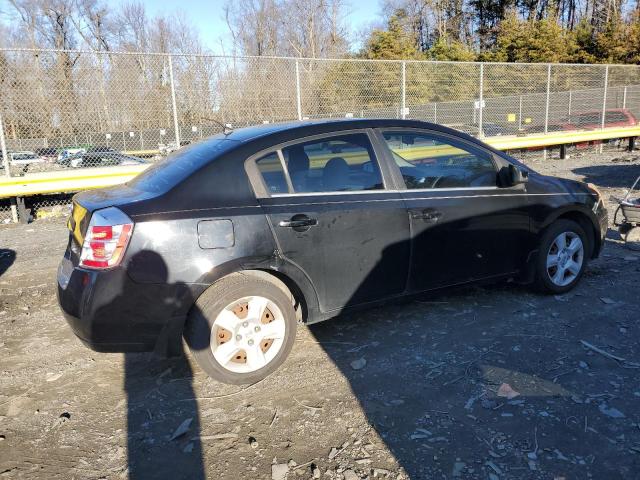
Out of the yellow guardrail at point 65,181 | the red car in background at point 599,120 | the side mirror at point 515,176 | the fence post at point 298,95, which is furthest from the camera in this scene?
the red car in background at point 599,120

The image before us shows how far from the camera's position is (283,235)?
3.41 m

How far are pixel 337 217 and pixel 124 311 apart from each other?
1.52 metres

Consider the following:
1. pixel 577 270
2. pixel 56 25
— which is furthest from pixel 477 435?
pixel 56 25

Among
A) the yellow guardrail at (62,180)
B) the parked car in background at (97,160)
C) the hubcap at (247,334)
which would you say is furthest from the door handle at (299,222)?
the parked car in background at (97,160)

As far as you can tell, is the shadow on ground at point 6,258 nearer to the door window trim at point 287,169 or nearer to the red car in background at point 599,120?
the door window trim at point 287,169

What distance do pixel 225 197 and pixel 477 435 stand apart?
2053mm

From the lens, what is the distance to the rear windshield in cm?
338

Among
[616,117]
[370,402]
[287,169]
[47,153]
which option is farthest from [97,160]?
[616,117]

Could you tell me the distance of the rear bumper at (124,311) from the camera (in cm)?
305

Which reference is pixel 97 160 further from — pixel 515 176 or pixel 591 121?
pixel 591 121

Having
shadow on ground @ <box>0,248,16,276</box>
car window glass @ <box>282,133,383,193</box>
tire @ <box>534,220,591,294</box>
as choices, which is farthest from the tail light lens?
shadow on ground @ <box>0,248,16,276</box>

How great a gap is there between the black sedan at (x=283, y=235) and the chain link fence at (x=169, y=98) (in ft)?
8.46

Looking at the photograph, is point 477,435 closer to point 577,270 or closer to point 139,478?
point 139,478

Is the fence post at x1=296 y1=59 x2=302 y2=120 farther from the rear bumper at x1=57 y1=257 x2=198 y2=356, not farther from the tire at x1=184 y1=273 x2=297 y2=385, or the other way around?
the rear bumper at x1=57 y1=257 x2=198 y2=356
